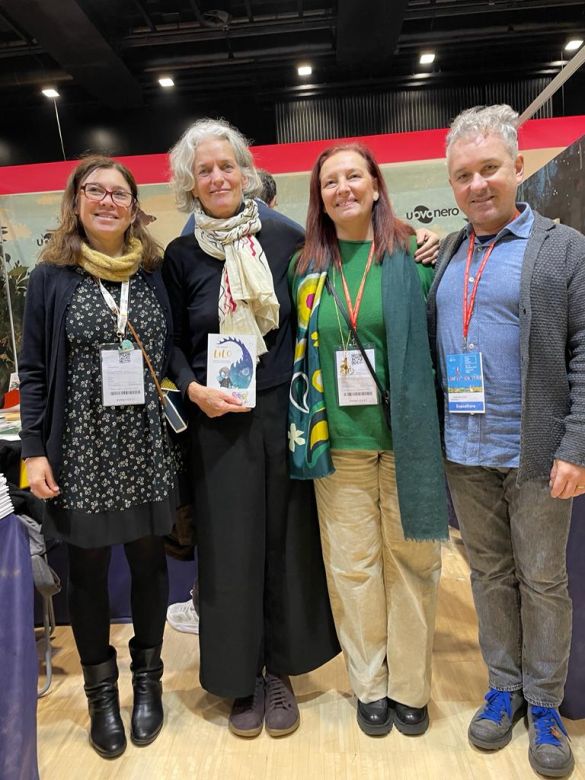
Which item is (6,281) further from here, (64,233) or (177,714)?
(177,714)

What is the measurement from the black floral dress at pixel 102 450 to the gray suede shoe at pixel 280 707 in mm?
657

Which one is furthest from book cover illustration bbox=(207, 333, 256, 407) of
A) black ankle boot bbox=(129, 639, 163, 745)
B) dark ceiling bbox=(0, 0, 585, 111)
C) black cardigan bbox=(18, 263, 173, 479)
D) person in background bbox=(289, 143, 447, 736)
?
dark ceiling bbox=(0, 0, 585, 111)

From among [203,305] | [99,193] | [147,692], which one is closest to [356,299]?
[203,305]

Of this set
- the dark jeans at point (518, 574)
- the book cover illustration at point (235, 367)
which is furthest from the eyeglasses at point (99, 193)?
the dark jeans at point (518, 574)

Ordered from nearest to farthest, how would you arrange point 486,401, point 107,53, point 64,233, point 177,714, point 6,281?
1. point 486,401
2. point 64,233
3. point 177,714
4. point 6,281
5. point 107,53

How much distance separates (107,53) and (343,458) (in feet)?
18.0

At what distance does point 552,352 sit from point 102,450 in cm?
120

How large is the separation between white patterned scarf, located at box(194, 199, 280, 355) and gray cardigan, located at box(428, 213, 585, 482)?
680mm

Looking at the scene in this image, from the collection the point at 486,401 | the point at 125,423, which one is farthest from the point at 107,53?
the point at 486,401

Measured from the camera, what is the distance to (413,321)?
147 cm

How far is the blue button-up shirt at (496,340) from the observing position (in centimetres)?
141

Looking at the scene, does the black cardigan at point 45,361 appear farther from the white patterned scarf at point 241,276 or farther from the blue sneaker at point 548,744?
the blue sneaker at point 548,744

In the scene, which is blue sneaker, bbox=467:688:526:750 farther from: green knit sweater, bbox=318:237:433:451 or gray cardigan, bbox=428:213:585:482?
green knit sweater, bbox=318:237:433:451

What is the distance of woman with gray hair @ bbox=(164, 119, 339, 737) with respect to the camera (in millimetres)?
1603
